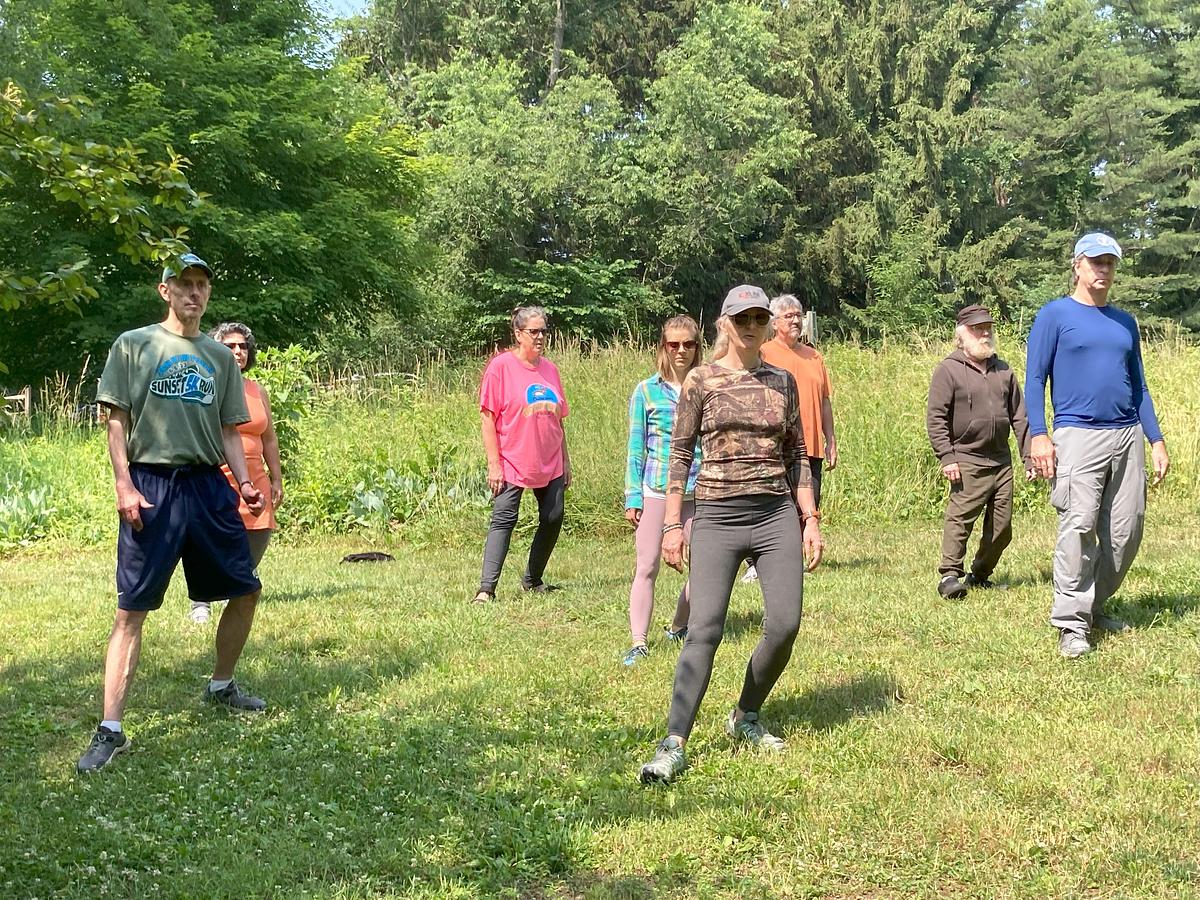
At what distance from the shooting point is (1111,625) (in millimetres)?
6738

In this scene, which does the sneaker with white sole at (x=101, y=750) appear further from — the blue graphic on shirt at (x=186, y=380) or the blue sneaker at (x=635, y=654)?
the blue sneaker at (x=635, y=654)

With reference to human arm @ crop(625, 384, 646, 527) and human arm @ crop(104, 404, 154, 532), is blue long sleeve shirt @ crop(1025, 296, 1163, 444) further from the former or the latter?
human arm @ crop(104, 404, 154, 532)

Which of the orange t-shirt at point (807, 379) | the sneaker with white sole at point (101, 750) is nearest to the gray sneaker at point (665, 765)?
the sneaker with white sole at point (101, 750)

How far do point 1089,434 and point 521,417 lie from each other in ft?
12.5

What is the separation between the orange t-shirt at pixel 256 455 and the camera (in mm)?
7230

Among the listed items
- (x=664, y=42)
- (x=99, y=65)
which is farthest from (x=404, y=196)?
(x=664, y=42)

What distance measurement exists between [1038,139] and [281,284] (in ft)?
100

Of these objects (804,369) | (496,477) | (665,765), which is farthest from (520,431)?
(665,765)

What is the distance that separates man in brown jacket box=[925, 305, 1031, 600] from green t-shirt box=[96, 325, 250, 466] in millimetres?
5023

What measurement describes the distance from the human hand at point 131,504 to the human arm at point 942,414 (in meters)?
5.31

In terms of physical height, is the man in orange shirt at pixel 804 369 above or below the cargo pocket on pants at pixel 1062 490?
above

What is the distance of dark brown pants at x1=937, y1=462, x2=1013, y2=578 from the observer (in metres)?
8.07

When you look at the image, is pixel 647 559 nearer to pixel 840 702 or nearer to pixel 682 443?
pixel 840 702

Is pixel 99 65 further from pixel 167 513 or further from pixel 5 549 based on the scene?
pixel 167 513
